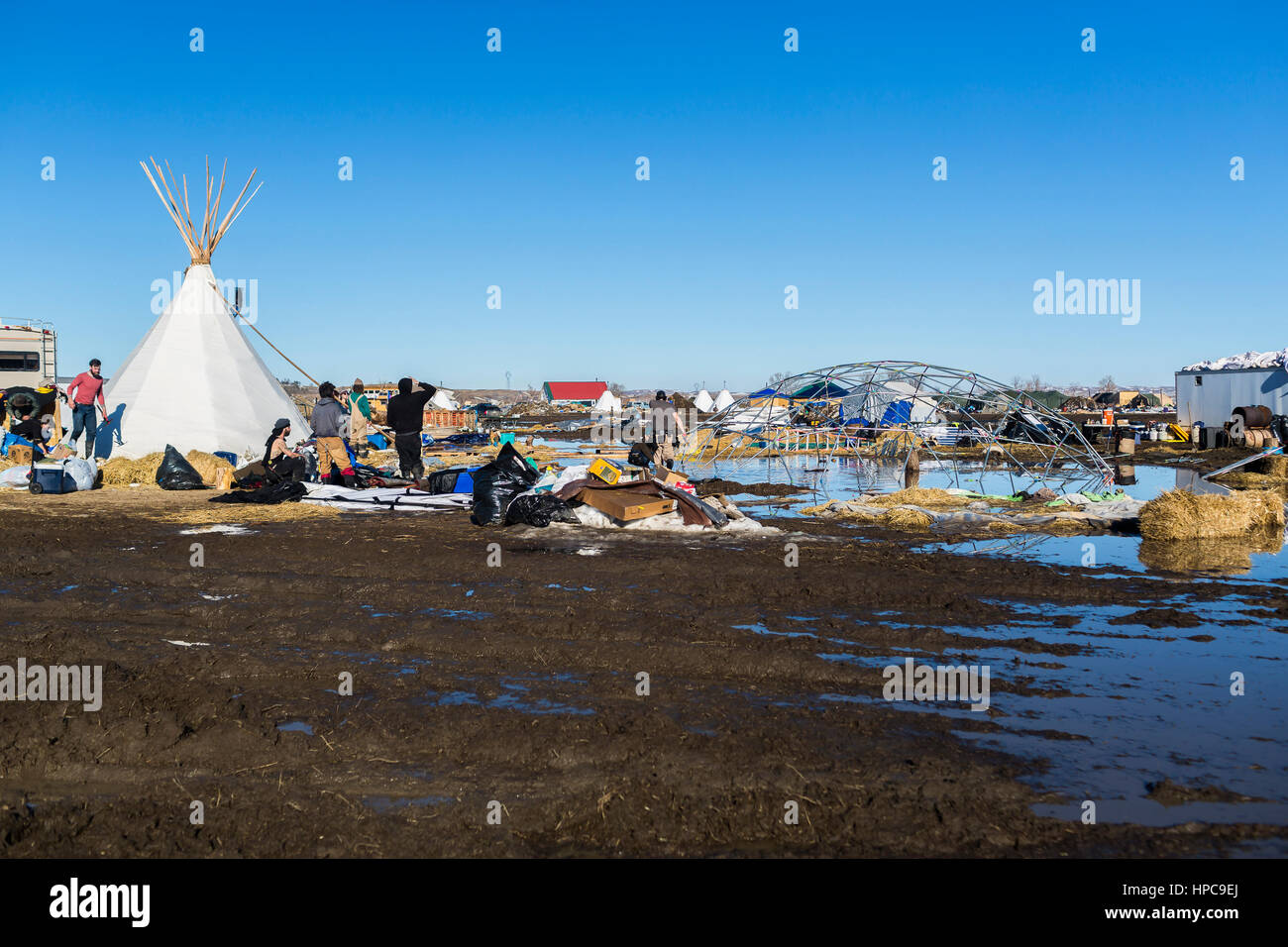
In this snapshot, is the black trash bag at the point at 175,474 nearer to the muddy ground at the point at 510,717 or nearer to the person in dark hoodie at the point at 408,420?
the person in dark hoodie at the point at 408,420

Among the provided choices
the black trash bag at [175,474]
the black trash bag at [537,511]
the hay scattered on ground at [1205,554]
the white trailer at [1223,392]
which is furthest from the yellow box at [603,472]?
the white trailer at [1223,392]

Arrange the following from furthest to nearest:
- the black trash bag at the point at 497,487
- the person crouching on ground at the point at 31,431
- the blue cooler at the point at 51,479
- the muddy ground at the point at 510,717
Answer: the person crouching on ground at the point at 31,431 → the blue cooler at the point at 51,479 → the black trash bag at the point at 497,487 → the muddy ground at the point at 510,717

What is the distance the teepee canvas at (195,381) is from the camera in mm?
17719

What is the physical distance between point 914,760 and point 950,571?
5.05 metres

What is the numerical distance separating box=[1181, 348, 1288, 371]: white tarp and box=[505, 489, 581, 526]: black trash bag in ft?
86.2

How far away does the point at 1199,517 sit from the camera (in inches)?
445

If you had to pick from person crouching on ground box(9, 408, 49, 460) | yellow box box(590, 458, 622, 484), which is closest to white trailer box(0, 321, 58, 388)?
person crouching on ground box(9, 408, 49, 460)

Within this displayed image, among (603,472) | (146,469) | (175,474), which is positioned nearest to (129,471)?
(146,469)

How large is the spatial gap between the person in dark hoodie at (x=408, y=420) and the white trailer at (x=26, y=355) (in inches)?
1503

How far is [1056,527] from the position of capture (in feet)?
40.1

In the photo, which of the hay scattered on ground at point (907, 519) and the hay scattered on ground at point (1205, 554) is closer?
the hay scattered on ground at point (1205, 554)

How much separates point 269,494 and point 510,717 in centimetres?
975
